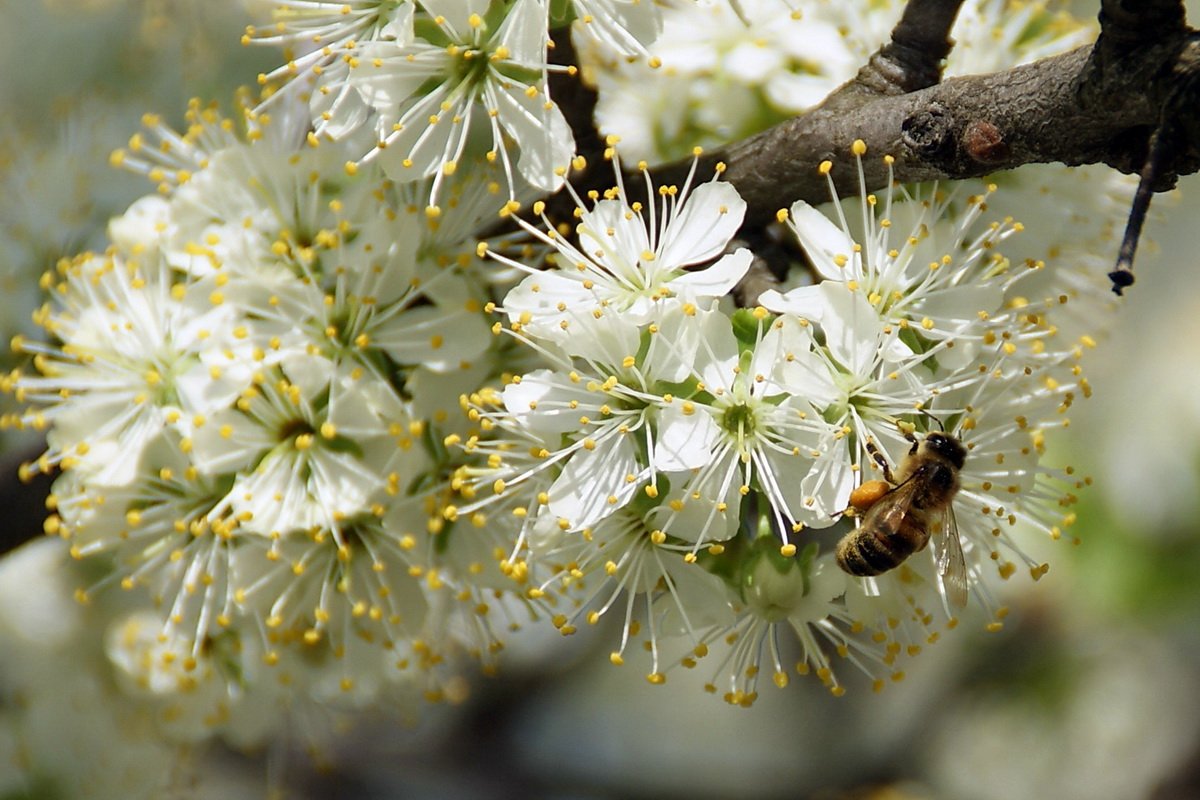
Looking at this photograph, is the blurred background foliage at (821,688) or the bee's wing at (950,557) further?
the blurred background foliage at (821,688)

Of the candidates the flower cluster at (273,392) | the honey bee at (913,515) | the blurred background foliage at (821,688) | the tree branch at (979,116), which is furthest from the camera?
the blurred background foliage at (821,688)

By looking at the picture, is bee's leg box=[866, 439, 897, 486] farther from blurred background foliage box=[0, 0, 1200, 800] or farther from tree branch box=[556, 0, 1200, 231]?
blurred background foliage box=[0, 0, 1200, 800]

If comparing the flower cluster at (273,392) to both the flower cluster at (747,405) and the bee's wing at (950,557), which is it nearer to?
the flower cluster at (747,405)

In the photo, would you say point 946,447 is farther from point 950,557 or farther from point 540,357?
point 540,357

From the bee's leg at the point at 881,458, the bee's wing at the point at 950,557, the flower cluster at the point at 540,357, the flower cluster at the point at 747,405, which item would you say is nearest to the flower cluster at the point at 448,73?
the flower cluster at the point at 540,357

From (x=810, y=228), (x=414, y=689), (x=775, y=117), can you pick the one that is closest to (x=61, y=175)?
(x=414, y=689)

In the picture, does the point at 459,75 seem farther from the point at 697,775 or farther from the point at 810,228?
the point at 697,775
